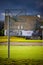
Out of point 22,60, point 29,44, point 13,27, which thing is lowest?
point 22,60

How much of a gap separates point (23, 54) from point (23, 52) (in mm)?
45

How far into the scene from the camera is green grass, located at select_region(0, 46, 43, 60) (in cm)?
552

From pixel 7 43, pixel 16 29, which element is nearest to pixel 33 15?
pixel 16 29

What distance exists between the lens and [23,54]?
18.2 feet

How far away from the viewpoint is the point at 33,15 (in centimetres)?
554

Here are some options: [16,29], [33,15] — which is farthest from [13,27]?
[33,15]

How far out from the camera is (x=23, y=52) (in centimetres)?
554

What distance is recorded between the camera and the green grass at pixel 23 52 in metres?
5.52

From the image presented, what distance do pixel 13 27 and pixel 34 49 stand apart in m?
0.66

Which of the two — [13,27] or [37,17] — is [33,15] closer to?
[37,17]

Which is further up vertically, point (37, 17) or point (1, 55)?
point (37, 17)

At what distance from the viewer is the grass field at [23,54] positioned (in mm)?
5484

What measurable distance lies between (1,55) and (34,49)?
722mm

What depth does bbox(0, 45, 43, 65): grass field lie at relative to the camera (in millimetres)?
5484
